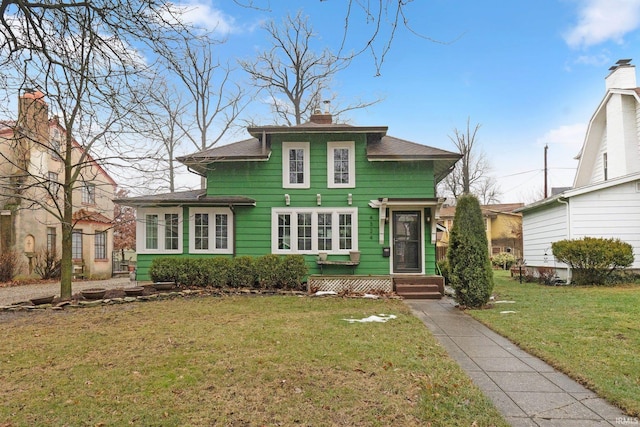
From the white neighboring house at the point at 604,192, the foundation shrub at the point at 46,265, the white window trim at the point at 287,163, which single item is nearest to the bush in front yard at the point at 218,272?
the white window trim at the point at 287,163

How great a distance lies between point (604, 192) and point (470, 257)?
7.66 m

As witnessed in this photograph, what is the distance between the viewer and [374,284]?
11055 millimetres

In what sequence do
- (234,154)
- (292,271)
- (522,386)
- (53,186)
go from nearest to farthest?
(522,386)
(292,271)
(234,154)
(53,186)

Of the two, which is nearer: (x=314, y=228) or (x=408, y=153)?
(x=408, y=153)

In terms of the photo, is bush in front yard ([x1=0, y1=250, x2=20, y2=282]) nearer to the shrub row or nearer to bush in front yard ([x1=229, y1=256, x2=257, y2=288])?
the shrub row

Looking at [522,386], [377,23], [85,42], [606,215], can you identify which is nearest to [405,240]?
[606,215]

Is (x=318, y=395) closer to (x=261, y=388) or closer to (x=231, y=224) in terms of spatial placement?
(x=261, y=388)

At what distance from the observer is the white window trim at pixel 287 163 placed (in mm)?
12219

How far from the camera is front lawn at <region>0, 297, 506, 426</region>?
310 cm

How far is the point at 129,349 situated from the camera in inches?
197

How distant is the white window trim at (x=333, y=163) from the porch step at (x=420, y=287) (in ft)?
10.6

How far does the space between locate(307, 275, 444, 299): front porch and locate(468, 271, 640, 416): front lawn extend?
185cm

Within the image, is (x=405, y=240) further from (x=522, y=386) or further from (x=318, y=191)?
(x=522, y=386)

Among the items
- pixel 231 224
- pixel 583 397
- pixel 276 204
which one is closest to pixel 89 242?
pixel 231 224
